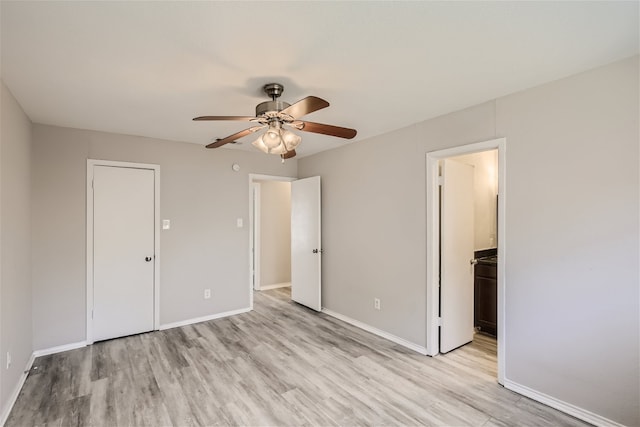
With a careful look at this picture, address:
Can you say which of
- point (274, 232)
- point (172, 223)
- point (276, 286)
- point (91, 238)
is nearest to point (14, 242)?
point (91, 238)

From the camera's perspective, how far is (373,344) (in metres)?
3.36

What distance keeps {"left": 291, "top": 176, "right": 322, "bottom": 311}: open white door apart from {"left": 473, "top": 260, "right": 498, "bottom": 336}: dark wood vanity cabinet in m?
2.09

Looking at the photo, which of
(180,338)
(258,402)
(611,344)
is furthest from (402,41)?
(180,338)

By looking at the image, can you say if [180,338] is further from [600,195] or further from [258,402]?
[600,195]

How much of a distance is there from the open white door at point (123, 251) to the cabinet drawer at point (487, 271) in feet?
13.3

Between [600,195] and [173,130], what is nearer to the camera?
[600,195]

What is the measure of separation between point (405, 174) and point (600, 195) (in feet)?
5.36

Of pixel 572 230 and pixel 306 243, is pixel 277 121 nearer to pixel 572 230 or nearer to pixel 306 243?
pixel 572 230

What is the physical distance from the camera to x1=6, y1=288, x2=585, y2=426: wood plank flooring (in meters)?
2.13

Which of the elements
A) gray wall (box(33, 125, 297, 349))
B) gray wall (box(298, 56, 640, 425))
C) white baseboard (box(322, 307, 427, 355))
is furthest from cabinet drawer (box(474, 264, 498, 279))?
gray wall (box(33, 125, 297, 349))

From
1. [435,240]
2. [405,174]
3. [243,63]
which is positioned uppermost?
[243,63]

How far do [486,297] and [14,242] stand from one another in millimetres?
4734

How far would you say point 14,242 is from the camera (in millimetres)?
2430

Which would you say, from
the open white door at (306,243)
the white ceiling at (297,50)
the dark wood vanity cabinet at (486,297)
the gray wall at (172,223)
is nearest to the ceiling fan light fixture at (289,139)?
the white ceiling at (297,50)
